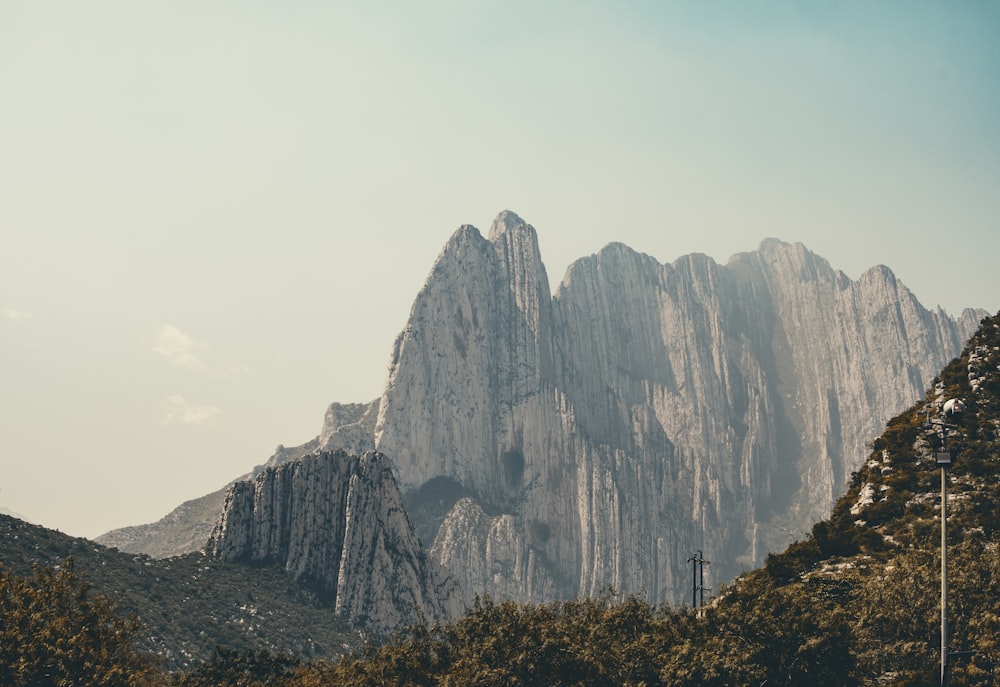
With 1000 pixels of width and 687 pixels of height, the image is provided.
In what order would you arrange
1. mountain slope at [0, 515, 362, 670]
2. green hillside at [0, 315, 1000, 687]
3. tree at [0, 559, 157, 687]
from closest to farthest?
tree at [0, 559, 157, 687], green hillside at [0, 315, 1000, 687], mountain slope at [0, 515, 362, 670]

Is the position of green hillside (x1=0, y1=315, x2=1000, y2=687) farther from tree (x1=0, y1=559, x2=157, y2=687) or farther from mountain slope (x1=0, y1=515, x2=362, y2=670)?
mountain slope (x1=0, y1=515, x2=362, y2=670)

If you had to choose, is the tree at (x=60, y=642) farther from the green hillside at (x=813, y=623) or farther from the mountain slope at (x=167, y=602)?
the mountain slope at (x=167, y=602)

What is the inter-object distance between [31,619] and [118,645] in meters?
7.65

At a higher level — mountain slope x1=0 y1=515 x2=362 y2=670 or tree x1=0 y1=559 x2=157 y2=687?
mountain slope x1=0 y1=515 x2=362 y2=670

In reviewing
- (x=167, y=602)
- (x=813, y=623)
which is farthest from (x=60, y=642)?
(x=167, y=602)

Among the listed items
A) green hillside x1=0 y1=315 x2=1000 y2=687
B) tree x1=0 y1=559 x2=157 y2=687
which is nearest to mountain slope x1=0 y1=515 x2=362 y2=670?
green hillside x1=0 y1=315 x2=1000 y2=687

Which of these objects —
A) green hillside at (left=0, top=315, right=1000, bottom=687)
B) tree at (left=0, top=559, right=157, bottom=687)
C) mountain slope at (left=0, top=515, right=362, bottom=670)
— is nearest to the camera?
tree at (left=0, top=559, right=157, bottom=687)

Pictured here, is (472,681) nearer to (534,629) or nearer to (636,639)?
(534,629)

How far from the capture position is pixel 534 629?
308 feet

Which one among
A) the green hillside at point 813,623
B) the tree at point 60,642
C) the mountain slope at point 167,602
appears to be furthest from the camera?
the mountain slope at point 167,602

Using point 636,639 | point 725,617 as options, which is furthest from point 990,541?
point 636,639

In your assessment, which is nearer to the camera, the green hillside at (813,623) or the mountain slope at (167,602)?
the green hillside at (813,623)

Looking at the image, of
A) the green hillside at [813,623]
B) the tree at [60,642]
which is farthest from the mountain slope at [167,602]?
the tree at [60,642]

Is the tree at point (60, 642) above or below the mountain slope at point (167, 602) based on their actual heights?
below
